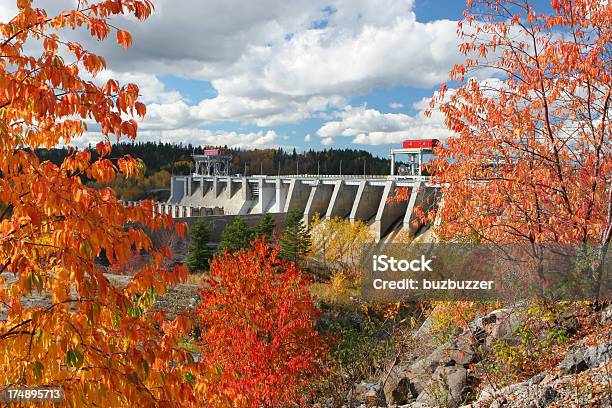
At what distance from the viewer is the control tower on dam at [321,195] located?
4331 centimetres

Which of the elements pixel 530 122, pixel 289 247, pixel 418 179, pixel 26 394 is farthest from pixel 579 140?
pixel 418 179

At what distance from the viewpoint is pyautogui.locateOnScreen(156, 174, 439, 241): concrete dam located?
4325cm

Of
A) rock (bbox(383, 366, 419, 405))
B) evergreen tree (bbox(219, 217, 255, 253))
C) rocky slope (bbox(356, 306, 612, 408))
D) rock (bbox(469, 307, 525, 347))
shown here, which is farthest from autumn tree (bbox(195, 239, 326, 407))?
evergreen tree (bbox(219, 217, 255, 253))

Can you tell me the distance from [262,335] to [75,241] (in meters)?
12.8

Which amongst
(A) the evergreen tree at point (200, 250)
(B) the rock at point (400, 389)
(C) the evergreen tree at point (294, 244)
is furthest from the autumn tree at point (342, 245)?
(B) the rock at point (400, 389)

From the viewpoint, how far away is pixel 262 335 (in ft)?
51.0

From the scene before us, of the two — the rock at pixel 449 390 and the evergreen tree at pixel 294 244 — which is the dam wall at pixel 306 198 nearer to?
the evergreen tree at pixel 294 244

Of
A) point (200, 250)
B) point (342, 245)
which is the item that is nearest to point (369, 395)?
point (200, 250)

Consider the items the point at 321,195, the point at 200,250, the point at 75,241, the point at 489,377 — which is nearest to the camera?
the point at 75,241

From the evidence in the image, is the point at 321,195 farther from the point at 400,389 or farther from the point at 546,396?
the point at 546,396

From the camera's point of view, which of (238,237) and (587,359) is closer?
(587,359)

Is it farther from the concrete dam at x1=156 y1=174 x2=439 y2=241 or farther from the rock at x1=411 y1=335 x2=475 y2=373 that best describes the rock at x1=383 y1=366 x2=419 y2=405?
the concrete dam at x1=156 y1=174 x2=439 y2=241

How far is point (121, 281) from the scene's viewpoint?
87.2ft

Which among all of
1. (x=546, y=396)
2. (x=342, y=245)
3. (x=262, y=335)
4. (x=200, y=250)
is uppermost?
(x=546, y=396)
